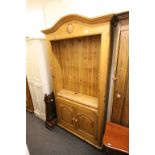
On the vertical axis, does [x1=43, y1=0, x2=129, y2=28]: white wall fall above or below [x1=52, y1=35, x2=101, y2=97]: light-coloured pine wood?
above

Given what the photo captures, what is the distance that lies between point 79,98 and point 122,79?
2.86ft

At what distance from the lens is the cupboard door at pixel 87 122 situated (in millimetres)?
1642

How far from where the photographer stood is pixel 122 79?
1224 mm

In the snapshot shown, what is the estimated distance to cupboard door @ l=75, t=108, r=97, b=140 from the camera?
1642 millimetres

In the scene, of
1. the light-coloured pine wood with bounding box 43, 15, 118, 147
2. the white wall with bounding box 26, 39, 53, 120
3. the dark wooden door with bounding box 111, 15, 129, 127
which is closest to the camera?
the dark wooden door with bounding box 111, 15, 129, 127

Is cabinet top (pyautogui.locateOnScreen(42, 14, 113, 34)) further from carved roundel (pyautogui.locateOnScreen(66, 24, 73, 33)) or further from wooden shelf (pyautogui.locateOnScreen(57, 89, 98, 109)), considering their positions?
wooden shelf (pyautogui.locateOnScreen(57, 89, 98, 109))

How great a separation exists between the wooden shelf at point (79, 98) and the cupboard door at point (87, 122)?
118mm

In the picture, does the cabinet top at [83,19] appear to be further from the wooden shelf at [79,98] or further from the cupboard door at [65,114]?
the cupboard door at [65,114]

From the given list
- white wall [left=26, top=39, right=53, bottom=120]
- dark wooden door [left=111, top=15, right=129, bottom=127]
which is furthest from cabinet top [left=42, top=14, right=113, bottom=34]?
white wall [left=26, top=39, right=53, bottom=120]

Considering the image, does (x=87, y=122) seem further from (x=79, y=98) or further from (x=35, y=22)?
(x=35, y=22)

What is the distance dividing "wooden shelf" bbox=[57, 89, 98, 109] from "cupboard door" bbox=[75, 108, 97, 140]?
12cm
